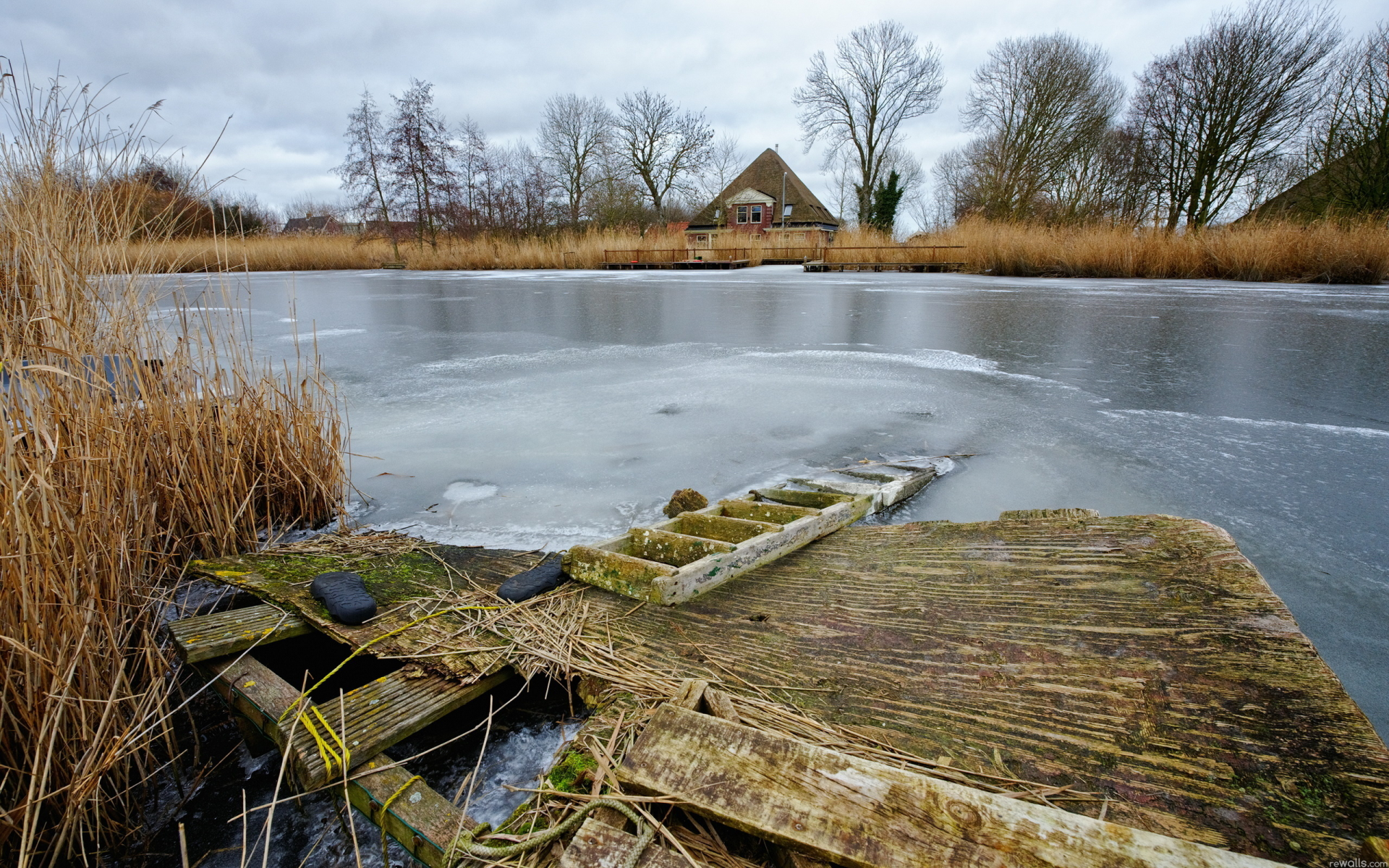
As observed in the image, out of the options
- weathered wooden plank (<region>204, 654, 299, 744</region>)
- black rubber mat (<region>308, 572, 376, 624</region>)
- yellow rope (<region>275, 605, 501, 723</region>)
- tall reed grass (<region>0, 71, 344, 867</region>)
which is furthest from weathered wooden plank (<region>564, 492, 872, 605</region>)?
tall reed grass (<region>0, 71, 344, 867</region>)

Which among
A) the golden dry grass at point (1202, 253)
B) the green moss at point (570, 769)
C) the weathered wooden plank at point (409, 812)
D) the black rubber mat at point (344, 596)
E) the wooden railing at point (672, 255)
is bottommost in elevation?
the weathered wooden plank at point (409, 812)

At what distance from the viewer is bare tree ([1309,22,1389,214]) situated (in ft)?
59.6

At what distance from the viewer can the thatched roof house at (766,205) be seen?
4109 centimetres

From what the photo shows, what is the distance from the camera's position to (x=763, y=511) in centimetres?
259

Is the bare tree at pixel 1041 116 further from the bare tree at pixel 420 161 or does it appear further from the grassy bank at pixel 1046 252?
the bare tree at pixel 420 161

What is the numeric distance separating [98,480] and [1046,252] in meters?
17.8

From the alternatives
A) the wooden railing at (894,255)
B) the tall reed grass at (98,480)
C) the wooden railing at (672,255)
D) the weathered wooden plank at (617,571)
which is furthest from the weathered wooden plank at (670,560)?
the wooden railing at (672,255)

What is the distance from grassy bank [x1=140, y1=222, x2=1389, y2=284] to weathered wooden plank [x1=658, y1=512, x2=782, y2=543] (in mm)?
2169

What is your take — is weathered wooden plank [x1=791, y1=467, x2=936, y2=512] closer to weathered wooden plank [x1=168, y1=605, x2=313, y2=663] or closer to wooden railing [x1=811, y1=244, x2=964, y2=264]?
weathered wooden plank [x1=168, y1=605, x2=313, y2=663]

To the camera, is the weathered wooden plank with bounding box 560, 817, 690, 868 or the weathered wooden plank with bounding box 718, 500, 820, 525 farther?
the weathered wooden plank with bounding box 718, 500, 820, 525

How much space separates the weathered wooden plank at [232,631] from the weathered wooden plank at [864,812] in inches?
52.2

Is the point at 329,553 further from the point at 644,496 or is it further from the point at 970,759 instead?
the point at 970,759

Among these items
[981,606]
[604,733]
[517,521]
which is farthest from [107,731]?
[981,606]

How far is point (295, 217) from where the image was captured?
136 feet
